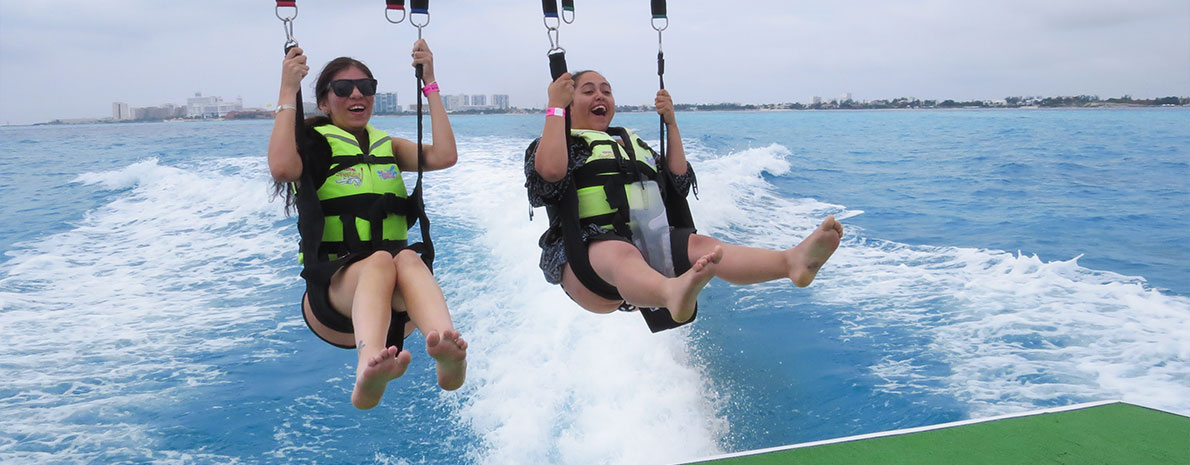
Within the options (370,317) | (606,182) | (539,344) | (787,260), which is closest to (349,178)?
(370,317)

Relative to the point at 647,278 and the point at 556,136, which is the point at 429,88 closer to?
the point at 556,136

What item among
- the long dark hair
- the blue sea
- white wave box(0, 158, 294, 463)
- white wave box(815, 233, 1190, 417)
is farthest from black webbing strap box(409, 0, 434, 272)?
white wave box(815, 233, 1190, 417)

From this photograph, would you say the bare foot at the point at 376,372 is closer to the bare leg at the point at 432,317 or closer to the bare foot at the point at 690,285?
Answer: the bare leg at the point at 432,317

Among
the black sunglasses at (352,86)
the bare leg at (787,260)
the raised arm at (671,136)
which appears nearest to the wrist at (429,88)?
the black sunglasses at (352,86)

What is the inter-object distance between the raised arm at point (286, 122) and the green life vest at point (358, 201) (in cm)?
22

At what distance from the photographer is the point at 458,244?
9.17 m

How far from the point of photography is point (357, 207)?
2.88m

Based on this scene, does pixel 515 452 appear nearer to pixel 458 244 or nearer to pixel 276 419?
pixel 276 419

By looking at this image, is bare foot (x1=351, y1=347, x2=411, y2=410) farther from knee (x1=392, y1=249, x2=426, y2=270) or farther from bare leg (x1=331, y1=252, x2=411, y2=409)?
knee (x1=392, y1=249, x2=426, y2=270)

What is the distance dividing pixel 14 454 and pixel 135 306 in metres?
2.91

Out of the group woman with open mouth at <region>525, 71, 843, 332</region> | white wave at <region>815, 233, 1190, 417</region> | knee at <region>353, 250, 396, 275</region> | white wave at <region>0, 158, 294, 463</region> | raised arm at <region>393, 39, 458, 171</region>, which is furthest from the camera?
white wave at <region>815, 233, 1190, 417</region>

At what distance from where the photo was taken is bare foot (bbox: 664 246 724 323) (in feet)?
7.62

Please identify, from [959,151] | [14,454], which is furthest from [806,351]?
[959,151]

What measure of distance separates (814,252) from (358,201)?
5.12 feet
